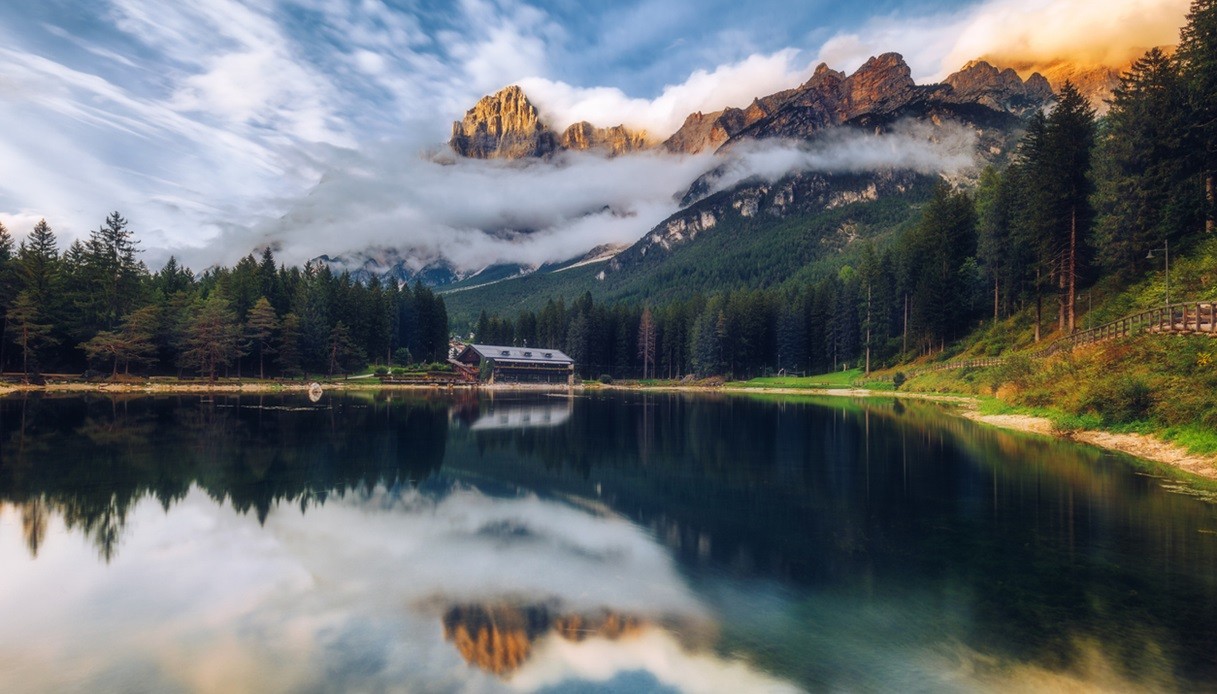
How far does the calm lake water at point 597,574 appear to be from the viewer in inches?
338

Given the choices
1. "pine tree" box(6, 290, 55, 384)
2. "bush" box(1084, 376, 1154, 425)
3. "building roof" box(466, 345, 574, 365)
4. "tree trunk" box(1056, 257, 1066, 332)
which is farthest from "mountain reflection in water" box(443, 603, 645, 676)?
"building roof" box(466, 345, 574, 365)

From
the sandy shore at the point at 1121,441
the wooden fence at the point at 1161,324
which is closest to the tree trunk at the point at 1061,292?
the sandy shore at the point at 1121,441

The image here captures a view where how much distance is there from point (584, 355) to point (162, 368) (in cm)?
8070

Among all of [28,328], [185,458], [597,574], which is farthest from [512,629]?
[28,328]

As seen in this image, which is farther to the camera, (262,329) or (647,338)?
(647,338)

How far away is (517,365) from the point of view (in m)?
124

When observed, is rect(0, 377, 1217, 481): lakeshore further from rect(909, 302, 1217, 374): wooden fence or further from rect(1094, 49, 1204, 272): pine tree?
rect(1094, 49, 1204, 272): pine tree

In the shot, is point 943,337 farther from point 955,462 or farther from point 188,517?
point 188,517

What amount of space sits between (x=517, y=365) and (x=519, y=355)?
8.22ft

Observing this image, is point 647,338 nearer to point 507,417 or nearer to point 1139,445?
point 507,417

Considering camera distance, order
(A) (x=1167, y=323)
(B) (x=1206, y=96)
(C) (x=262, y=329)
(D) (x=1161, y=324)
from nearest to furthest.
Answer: (A) (x=1167, y=323) → (D) (x=1161, y=324) → (B) (x=1206, y=96) → (C) (x=262, y=329)

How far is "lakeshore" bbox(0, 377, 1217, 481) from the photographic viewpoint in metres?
23.6

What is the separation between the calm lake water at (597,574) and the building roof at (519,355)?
9559cm

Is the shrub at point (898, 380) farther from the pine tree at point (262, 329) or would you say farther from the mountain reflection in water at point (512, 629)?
the pine tree at point (262, 329)
